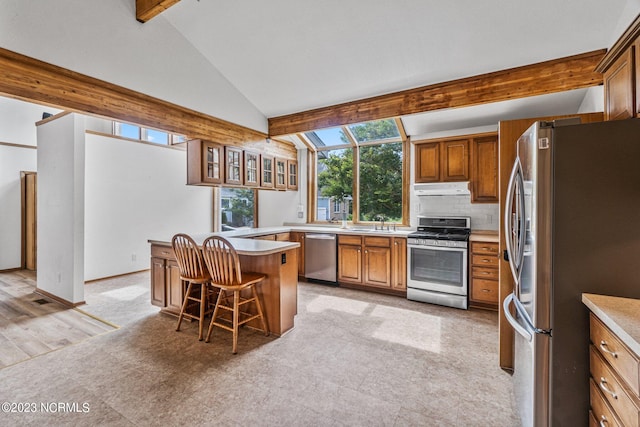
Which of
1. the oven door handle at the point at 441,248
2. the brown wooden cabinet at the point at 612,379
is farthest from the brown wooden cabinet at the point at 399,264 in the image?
the brown wooden cabinet at the point at 612,379

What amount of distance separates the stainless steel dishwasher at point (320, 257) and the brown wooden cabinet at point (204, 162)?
1.74m

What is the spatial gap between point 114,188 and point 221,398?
460 cm

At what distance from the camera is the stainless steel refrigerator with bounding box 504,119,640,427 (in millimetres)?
1369

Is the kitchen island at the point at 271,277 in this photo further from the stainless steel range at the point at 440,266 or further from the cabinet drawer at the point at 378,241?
the stainless steel range at the point at 440,266

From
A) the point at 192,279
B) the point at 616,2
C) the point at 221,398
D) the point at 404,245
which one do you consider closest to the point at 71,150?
the point at 192,279

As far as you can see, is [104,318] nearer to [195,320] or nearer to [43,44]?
[195,320]

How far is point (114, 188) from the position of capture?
16.8 ft

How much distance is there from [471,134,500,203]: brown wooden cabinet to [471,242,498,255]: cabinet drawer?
62cm

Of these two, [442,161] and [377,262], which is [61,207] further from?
[442,161]

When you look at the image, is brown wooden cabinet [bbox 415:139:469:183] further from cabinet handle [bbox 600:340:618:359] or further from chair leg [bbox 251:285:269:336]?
cabinet handle [bbox 600:340:618:359]

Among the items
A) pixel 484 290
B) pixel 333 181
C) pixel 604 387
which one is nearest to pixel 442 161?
pixel 484 290

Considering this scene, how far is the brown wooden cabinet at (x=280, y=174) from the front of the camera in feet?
17.6

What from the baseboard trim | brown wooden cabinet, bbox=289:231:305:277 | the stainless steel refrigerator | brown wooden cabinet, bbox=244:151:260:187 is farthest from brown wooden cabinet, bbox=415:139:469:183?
the baseboard trim

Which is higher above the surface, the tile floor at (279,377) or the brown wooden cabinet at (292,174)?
the brown wooden cabinet at (292,174)
